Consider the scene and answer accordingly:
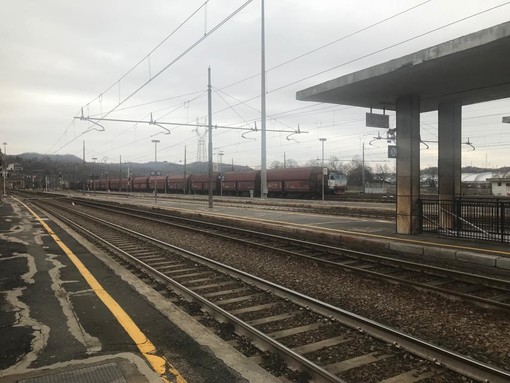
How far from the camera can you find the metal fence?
1078 centimetres

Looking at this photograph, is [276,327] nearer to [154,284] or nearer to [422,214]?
[154,284]

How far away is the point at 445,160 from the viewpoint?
43.7 feet

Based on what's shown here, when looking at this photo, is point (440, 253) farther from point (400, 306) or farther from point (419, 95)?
point (419, 95)

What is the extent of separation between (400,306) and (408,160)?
6.83 metres

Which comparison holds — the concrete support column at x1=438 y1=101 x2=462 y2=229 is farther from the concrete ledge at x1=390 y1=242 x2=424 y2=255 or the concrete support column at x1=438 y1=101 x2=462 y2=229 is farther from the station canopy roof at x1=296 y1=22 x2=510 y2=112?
the concrete ledge at x1=390 y1=242 x2=424 y2=255

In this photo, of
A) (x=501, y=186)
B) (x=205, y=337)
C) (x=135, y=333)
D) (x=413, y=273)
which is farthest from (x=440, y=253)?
(x=501, y=186)

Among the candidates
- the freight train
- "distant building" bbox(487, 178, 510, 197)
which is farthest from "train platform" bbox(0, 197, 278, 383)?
"distant building" bbox(487, 178, 510, 197)

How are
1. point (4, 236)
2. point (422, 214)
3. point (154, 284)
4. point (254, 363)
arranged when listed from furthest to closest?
1. point (4, 236)
2. point (422, 214)
3. point (154, 284)
4. point (254, 363)

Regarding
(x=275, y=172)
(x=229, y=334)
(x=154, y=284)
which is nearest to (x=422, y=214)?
(x=154, y=284)

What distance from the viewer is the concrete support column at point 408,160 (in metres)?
12.3

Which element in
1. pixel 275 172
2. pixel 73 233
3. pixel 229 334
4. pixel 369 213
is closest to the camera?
pixel 229 334

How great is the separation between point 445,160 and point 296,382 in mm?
11213

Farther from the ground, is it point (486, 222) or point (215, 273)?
point (486, 222)

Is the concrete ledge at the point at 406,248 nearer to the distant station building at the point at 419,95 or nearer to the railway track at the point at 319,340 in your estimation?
the distant station building at the point at 419,95
